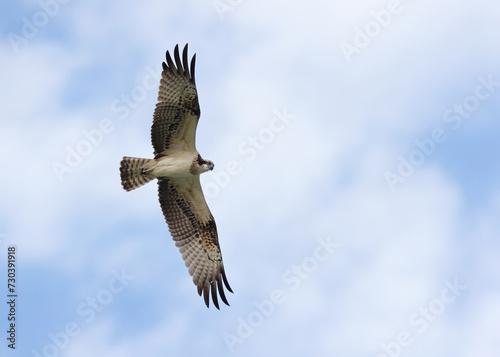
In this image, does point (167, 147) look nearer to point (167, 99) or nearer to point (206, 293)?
point (167, 99)

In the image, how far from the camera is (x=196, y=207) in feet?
57.7

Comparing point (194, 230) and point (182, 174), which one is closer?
point (182, 174)

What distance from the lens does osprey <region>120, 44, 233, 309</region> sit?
16.0m

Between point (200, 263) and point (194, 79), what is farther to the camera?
point (200, 263)

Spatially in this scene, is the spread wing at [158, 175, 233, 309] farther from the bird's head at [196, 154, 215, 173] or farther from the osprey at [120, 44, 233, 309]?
the bird's head at [196, 154, 215, 173]

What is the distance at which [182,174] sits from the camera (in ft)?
55.3

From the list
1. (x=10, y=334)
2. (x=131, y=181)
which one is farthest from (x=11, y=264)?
(x=131, y=181)

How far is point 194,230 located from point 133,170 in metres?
2.08

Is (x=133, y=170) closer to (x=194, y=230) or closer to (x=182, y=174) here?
(x=182, y=174)

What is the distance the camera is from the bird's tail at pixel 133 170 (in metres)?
16.5

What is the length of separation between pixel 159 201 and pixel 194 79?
2.94 metres

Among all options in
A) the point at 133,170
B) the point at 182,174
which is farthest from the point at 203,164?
the point at 133,170

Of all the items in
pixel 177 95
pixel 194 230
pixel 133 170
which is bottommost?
pixel 194 230

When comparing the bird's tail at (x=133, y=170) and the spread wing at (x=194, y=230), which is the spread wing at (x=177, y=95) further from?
the spread wing at (x=194, y=230)
